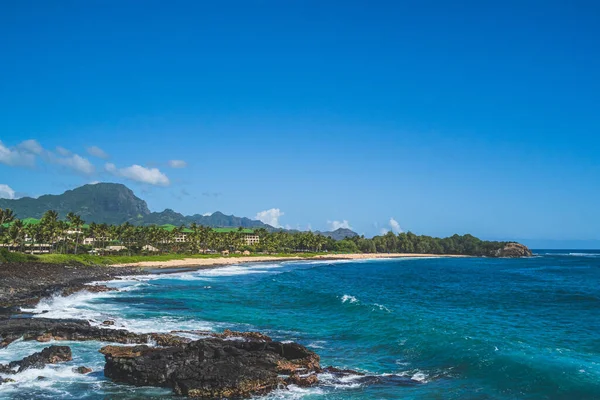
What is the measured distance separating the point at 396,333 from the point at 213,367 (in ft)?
51.6

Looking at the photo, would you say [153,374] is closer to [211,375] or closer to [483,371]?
[211,375]

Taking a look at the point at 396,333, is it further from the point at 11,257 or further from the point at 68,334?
the point at 11,257

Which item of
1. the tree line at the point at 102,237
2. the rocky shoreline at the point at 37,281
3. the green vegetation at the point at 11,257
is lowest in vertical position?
the rocky shoreline at the point at 37,281

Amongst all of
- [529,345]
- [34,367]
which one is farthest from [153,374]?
[529,345]

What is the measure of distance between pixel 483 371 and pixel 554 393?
11.4 feet

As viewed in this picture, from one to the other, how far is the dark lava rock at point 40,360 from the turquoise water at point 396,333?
59cm

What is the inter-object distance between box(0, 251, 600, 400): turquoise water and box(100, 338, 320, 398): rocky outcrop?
69 centimetres

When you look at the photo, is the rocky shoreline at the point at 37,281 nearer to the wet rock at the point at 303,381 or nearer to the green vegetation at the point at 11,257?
the green vegetation at the point at 11,257

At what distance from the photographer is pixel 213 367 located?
18.7 m

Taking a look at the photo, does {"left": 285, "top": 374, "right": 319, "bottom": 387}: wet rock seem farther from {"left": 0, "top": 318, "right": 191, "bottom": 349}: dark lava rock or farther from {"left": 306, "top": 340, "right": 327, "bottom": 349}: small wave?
{"left": 0, "top": 318, "right": 191, "bottom": 349}: dark lava rock

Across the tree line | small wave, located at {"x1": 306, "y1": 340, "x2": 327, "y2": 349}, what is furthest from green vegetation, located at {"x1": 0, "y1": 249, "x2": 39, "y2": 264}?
small wave, located at {"x1": 306, "y1": 340, "x2": 327, "y2": 349}

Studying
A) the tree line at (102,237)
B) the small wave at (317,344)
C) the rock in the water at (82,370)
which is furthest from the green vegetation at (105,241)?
the rock in the water at (82,370)

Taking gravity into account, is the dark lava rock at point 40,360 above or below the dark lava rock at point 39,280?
below

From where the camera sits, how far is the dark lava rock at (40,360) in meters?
19.7
